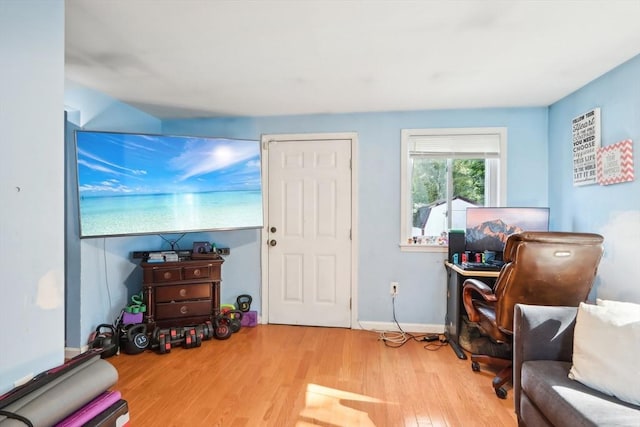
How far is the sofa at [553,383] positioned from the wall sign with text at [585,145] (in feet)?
4.69

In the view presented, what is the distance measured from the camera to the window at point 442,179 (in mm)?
3162

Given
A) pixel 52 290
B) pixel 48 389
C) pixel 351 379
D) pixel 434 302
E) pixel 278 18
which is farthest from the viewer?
pixel 434 302

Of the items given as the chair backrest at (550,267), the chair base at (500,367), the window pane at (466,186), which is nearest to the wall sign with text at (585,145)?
the window pane at (466,186)

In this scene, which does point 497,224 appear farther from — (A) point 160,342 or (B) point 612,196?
(A) point 160,342

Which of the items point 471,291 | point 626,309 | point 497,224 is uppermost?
point 497,224

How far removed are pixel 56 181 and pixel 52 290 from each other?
18.8 inches

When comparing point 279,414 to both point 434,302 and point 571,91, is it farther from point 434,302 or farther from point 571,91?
point 571,91

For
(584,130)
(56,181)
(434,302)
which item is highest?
(584,130)

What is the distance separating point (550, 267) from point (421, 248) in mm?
1345

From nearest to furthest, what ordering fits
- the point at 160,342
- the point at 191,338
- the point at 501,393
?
the point at 501,393 < the point at 160,342 < the point at 191,338

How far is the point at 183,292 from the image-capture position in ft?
9.79

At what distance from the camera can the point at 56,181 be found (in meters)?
1.38

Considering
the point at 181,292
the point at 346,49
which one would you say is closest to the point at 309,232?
the point at 181,292

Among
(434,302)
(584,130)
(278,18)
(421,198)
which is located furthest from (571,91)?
(278,18)
